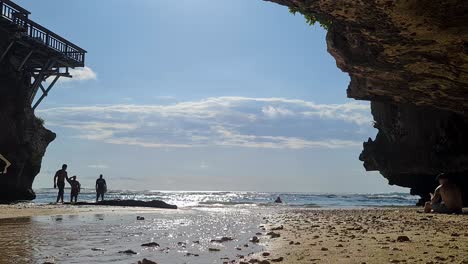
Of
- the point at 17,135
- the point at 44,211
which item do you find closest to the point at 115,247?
the point at 44,211

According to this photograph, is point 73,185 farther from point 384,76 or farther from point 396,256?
point 396,256

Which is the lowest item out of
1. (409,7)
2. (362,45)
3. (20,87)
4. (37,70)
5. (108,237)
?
(108,237)

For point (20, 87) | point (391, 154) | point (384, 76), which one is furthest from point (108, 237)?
point (391, 154)

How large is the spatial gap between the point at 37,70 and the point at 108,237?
108 ft

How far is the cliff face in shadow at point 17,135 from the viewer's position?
30.8m

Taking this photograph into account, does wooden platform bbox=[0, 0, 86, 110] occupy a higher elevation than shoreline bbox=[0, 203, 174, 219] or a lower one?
higher

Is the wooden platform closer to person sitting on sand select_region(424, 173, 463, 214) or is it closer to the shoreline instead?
the shoreline

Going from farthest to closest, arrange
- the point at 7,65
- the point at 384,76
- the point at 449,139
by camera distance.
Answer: the point at 7,65 < the point at 449,139 < the point at 384,76

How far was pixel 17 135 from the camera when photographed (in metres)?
31.6

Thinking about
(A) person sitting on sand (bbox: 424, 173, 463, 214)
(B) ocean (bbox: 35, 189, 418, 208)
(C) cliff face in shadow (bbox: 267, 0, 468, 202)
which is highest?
(C) cliff face in shadow (bbox: 267, 0, 468, 202)

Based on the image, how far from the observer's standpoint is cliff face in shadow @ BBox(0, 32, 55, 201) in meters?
30.8

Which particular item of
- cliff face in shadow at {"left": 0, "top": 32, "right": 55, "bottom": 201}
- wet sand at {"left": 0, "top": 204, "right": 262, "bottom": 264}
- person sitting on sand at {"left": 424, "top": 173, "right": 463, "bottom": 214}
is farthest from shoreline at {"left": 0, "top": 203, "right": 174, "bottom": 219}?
cliff face in shadow at {"left": 0, "top": 32, "right": 55, "bottom": 201}

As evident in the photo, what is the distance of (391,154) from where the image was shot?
35781mm

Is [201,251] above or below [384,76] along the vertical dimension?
below
